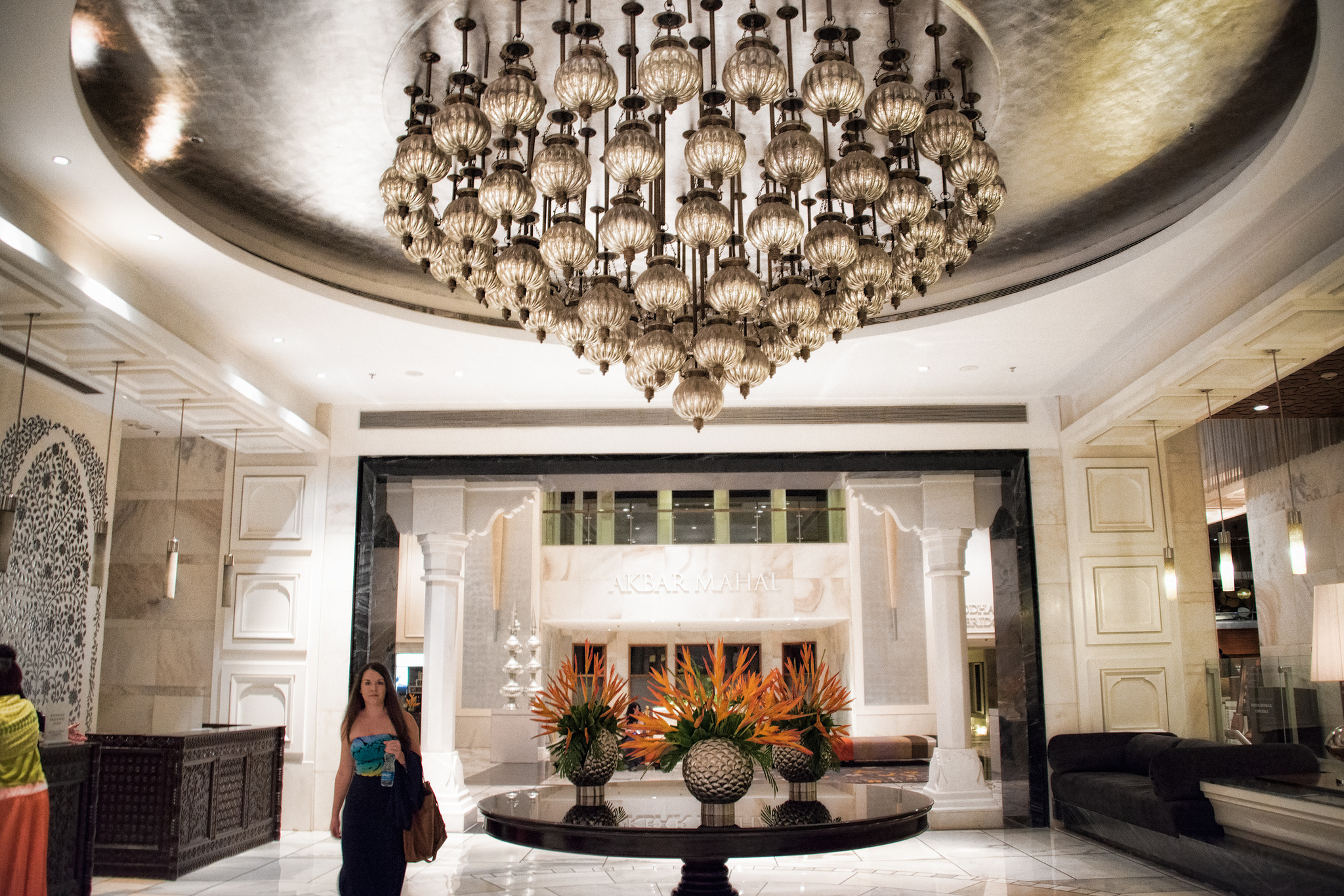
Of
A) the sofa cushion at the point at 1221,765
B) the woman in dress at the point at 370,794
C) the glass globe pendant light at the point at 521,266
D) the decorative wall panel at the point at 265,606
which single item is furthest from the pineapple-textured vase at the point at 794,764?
the decorative wall panel at the point at 265,606

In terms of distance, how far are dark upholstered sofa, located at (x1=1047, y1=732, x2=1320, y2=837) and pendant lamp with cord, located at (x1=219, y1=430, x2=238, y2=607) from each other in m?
6.92

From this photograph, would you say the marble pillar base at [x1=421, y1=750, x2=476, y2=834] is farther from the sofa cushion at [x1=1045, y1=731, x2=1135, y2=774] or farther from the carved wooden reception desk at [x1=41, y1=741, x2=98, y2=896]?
the sofa cushion at [x1=1045, y1=731, x2=1135, y2=774]

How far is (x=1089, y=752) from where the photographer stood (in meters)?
8.45

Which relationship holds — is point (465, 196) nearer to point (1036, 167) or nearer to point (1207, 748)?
point (1036, 167)

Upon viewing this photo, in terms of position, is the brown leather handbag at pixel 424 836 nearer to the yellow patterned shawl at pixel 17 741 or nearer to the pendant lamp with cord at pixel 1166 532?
the yellow patterned shawl at pixel 17 741

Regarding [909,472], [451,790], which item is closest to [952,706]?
[909,472]

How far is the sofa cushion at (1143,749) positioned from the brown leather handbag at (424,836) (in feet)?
18.7

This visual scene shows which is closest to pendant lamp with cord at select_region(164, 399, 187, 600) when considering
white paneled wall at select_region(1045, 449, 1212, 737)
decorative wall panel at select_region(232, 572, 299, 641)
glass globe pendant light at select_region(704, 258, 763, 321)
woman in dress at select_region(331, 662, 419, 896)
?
decorative wall panel at select_region(232, 572, 299, 641)

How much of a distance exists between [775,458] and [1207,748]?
4247 mm

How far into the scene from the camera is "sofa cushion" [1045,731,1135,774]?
843 centimetres

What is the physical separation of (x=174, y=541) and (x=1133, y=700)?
7933 millimetres

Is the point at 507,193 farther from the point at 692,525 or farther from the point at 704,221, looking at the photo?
the point at 692,525

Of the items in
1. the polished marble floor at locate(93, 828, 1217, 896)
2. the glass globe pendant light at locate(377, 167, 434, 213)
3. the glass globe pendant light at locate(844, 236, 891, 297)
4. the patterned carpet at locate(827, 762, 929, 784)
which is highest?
the glass globe pendant light at locate(377, 167, 434, 213)

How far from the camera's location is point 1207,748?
6473mm
